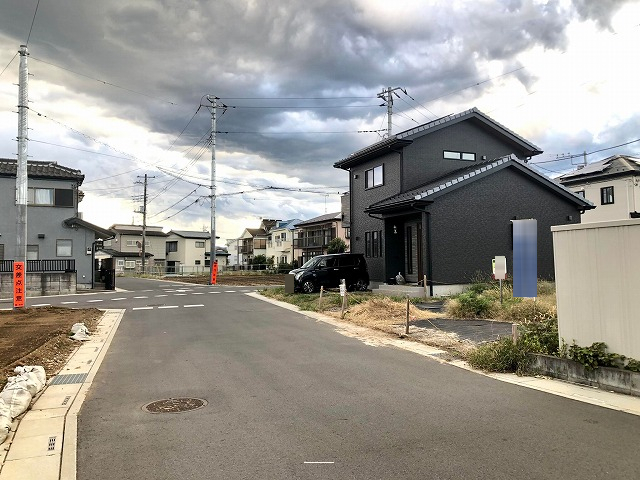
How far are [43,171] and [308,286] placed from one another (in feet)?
66.2

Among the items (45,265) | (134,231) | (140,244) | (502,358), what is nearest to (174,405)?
(502,358)

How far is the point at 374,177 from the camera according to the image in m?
23.3

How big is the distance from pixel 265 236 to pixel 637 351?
72.9 m

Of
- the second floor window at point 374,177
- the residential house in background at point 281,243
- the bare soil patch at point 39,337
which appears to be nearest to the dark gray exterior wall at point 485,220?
the second floor window at point 374,177

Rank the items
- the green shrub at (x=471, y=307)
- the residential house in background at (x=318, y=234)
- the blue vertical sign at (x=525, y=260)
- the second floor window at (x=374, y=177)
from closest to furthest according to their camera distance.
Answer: the blue vertical sign at (x=525, y=260) → the green shrub at (x=471, y=307) → the second floor window at (x=374, y=177) → the residential house in background at (x=318, y=234)

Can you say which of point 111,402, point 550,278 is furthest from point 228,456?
point 550,278

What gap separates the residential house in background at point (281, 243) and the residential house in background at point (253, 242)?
129 inches

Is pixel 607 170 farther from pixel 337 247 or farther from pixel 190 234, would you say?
pixel 190 234

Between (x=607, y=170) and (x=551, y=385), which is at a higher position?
(x=607, y=170)

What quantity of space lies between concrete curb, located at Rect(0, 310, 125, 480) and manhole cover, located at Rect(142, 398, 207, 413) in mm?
805

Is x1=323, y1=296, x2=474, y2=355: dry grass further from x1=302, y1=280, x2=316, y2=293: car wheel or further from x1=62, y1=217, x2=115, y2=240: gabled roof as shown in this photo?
x1=62, y1=217, x2=115, y2=240: gabled roof

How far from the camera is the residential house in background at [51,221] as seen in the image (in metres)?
28.3

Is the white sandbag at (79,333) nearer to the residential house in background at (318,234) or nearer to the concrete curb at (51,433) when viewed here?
the concrete curb at (51,433)

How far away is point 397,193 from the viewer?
21000 millimetres
